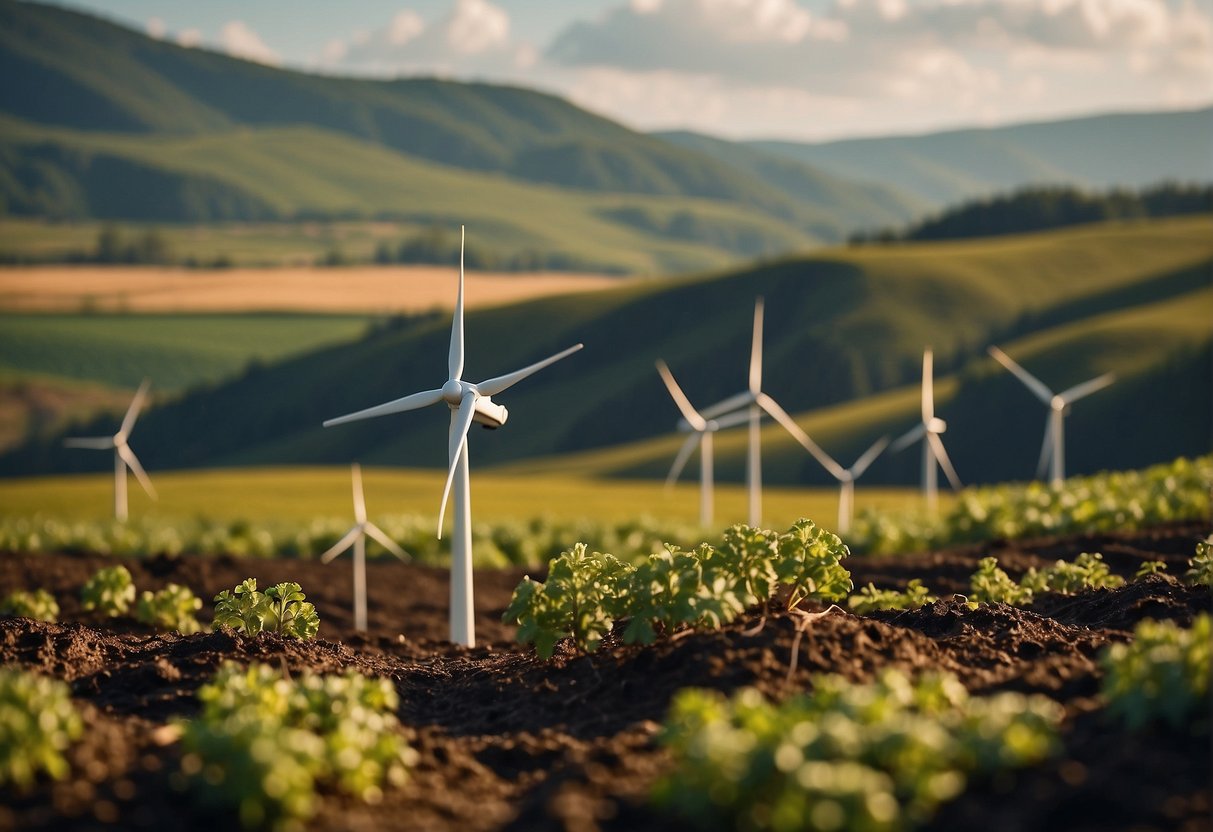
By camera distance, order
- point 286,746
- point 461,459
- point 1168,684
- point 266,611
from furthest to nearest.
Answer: point 461,459, point 266,611, point 1168,684, point 286,746

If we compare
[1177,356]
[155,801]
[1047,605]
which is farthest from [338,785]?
[1177,356]

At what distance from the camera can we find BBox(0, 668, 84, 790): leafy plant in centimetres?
825

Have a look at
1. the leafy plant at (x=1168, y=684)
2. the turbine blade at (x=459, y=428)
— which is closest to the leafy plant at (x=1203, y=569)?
the leafy plant at (x=1168, y=684)

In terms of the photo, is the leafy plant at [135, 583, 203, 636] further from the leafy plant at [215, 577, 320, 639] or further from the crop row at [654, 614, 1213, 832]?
the crop row at [654, 614, 1213, 832]

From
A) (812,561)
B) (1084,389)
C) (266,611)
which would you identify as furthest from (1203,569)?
(1084,389)

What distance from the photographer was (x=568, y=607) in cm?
1231

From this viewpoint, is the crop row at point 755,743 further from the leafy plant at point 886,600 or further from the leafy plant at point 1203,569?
the leafy plant at point 886,600

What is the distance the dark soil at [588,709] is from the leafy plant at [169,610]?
83.0 inches

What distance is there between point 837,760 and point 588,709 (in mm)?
3988

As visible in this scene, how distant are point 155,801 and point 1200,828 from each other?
5436mm

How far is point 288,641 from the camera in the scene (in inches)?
547

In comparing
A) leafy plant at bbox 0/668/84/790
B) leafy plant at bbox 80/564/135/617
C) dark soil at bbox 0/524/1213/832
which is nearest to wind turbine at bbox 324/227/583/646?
dark soil at bbox 0/524/1213/832

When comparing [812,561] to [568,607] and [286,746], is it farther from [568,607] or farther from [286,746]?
[286,746]

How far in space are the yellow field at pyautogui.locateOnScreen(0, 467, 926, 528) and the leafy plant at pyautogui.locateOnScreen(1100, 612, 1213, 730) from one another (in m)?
64.3
